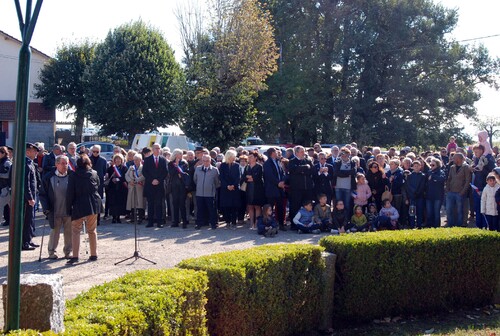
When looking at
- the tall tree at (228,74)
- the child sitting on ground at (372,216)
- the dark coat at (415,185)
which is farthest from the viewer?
the tall tree at (228,74)

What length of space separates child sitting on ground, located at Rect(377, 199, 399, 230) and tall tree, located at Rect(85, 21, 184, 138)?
76.9 ft

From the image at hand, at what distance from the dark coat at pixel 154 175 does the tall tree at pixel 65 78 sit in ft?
96.2

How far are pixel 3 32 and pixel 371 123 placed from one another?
Result: 2749 centimetres

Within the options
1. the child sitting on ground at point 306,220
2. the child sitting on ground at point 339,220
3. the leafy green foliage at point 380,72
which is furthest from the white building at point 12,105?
the child sitting on ground at point 339,220

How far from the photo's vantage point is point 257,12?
90.3 ft

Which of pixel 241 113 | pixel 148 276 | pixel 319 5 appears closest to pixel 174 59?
pixel 319 5

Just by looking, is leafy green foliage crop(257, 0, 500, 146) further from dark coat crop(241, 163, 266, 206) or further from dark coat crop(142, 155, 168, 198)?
dark coat crop(142, 155, 168, 198)

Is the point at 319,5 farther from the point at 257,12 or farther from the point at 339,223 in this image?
the point at 339,223

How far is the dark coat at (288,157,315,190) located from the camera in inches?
521

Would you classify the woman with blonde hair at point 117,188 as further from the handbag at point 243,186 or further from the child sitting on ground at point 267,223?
the child sitting on ground at point 267,223

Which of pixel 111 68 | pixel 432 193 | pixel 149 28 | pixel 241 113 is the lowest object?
pixel 432 193

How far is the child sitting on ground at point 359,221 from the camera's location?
505 inches

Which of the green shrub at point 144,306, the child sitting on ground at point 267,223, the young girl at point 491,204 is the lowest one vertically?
the green shrub at point 144,306

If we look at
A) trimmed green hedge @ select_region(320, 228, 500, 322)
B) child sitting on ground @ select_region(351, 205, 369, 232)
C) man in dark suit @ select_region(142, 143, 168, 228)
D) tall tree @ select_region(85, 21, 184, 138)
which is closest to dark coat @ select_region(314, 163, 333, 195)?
child sitting on ground @ select_region(351, 205, 369, 232)
